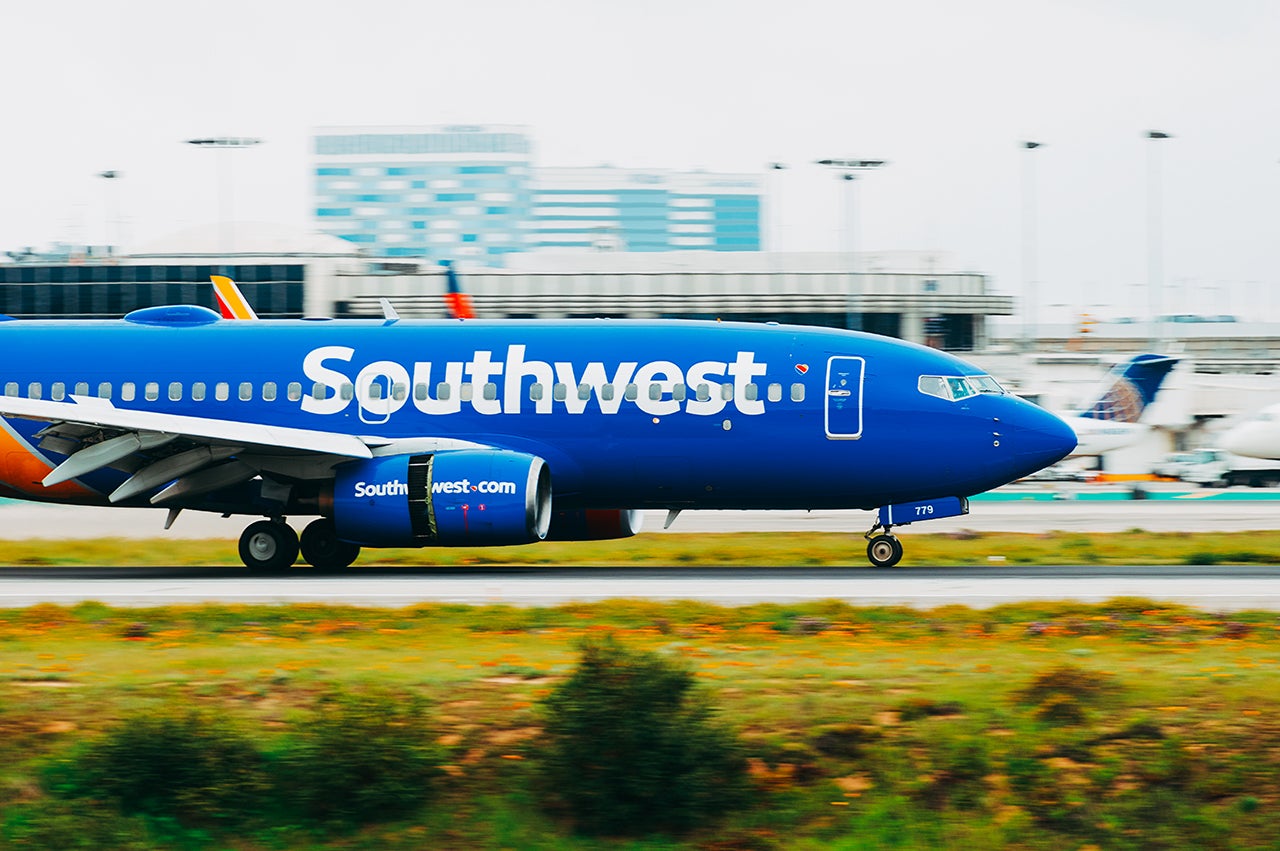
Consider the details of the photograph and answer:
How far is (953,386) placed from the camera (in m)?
25.4

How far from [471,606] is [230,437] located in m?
6.25

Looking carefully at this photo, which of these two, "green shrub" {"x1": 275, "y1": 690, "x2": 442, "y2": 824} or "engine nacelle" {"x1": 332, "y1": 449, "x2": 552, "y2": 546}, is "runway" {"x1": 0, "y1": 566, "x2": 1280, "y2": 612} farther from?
"green shrub" {"x1": 275, "y1": 690, "x2": 442, "y2": 824}

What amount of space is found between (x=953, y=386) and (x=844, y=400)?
182 centimetres

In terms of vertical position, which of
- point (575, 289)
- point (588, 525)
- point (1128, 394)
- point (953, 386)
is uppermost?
point (575, 289)

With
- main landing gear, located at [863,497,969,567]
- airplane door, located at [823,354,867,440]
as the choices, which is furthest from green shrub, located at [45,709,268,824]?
main landing gear, located at [863,497,969,567]

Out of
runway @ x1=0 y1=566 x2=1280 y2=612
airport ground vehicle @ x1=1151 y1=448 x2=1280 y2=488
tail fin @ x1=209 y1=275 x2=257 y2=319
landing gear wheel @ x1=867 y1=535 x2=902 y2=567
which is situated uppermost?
tail fin @ x1=209 y1=275 x2=257 y2=319

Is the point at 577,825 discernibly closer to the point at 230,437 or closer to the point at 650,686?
the point at 650,686

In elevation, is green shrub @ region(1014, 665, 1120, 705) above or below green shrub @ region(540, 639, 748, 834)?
above

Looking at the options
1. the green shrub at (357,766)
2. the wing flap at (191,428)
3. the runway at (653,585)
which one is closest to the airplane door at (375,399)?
the wing flap at (191,428)

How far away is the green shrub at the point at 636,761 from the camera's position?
12.5 meters

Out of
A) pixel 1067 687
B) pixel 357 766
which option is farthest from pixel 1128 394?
pixel 357 766

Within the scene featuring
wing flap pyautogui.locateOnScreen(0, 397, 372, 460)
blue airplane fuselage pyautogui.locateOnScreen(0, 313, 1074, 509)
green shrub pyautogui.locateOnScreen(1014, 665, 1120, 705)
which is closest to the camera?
green shrub pyautogui.locateOnScreen(1014, 665, 1120, 705)

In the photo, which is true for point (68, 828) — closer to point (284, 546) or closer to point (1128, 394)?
point (284, 546)

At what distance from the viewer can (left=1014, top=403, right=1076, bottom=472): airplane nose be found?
25.0 metres
